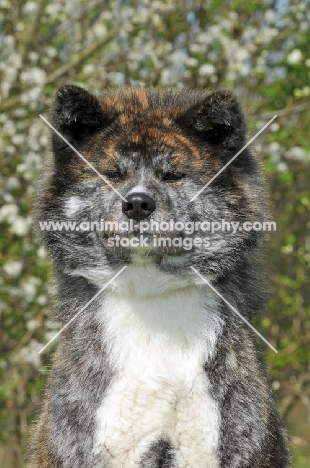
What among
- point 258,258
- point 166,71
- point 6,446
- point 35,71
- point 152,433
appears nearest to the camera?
point 152,433

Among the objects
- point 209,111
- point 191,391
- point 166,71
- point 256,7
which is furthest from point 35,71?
point 191,391

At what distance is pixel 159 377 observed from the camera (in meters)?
3.99

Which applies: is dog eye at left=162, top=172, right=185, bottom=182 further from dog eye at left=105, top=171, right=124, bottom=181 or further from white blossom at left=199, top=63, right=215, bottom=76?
white blossom at left=199, top=63, right=215, bottom=76

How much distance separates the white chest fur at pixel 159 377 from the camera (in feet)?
Result: 12.9

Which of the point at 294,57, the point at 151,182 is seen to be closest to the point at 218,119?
the point at 151,182

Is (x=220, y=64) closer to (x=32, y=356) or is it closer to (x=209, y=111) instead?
(x=32, y=356)

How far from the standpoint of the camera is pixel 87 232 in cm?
423

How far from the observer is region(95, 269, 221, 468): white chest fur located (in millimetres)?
3928

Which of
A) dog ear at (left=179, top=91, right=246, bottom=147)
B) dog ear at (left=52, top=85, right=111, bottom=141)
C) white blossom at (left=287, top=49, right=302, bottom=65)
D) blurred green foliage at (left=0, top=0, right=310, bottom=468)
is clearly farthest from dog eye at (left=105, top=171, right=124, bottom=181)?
white blossom at (left=287, top=49, right=302, bottom=65)

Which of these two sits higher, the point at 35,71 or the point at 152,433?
the point at 35,71

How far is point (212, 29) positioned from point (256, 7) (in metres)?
0.75

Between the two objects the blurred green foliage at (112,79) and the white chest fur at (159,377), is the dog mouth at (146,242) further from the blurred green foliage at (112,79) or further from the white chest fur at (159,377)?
the blurred green foliage at (112,79)

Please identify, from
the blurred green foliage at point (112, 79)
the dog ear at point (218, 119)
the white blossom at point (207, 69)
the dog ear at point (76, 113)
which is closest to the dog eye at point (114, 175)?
the dog ear at point (76, 113)

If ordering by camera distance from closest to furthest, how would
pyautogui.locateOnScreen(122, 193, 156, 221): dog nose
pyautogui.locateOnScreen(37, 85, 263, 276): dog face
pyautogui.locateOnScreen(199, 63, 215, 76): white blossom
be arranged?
pyautogui.locateOnScreen(122, 193, 156, 221): dog nose → pyautogui.locateOnScreen(37, 85, 263, 276): dog face → pyautogui.locateOnScreen(199, 63, 215, 76): white blossom
